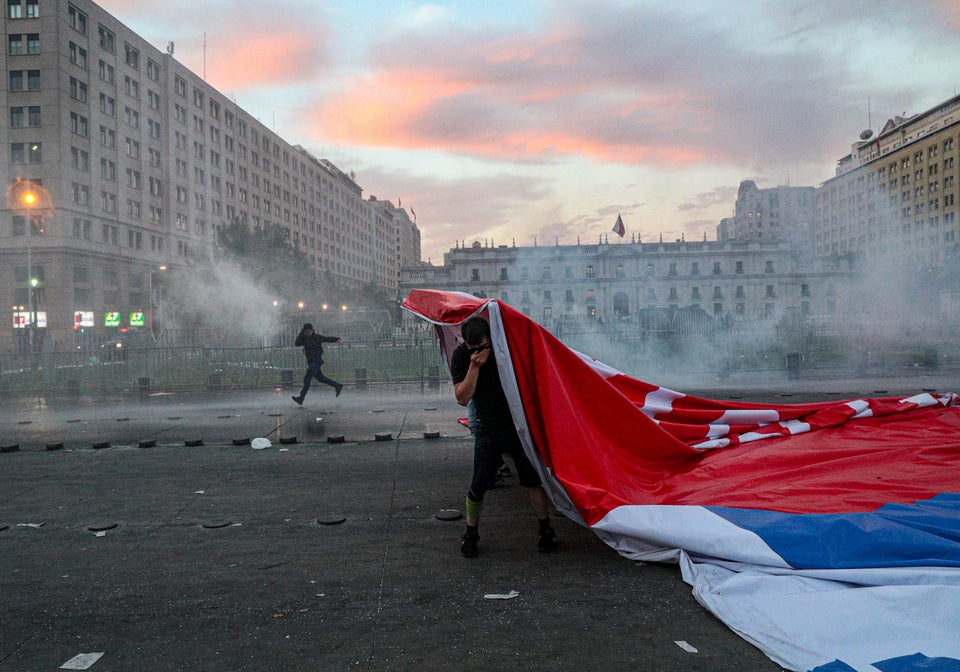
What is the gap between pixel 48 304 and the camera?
153 ft

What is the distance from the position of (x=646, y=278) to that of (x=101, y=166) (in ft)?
171

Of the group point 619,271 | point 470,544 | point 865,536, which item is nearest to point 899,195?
point 619,271

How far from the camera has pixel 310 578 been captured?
14.3 ft

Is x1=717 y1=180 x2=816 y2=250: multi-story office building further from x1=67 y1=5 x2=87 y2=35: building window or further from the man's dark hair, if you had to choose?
the man's dark hair

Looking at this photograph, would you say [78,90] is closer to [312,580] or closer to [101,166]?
[101,166]

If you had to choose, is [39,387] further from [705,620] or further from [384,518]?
[705,620]

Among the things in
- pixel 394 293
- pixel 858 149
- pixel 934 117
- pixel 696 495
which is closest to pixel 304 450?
pixel 696 495

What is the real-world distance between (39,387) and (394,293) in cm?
12408

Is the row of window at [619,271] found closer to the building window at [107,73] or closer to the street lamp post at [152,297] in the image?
the street lamp post at [152,297]

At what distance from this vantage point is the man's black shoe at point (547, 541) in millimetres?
4797

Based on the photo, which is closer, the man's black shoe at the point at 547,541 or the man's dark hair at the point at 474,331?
the man's black shoe at the point at 547,541

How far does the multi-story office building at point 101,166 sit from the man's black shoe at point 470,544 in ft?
124

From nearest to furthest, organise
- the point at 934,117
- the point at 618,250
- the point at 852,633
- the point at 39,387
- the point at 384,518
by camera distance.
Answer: the point at 852,633 → the point at 384,518 → the point at 39,387 → the point at 618,250 → the point at 934,117

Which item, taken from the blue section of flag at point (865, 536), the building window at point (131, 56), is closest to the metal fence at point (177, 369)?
the blue section of flag at point (865, 536)
